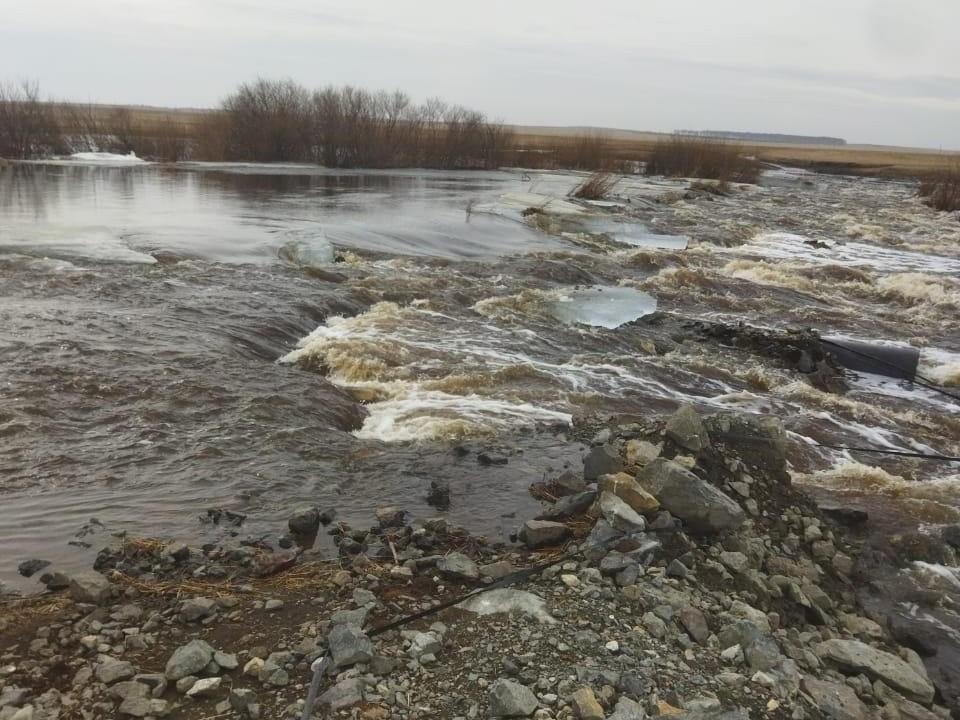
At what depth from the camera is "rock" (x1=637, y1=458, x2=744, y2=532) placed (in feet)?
15.6

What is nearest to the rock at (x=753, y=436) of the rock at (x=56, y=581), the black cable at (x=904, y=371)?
the rock at (x=56, y=581)

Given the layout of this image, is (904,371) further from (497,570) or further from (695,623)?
(497,570)

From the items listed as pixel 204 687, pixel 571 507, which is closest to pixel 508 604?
pixel 571 507

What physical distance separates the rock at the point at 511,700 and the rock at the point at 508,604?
0.65m

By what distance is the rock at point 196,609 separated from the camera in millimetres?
3564

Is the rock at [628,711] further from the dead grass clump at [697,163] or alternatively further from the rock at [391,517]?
the dead grass clump at [697,163]

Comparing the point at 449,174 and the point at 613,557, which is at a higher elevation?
the point at 449,174

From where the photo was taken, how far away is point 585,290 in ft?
46.9

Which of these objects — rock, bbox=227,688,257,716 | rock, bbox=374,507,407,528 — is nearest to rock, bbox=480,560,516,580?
rock, bbox=374,507,407,528

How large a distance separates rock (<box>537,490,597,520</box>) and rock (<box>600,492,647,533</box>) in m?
0.30

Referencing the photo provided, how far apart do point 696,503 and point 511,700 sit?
238 cm

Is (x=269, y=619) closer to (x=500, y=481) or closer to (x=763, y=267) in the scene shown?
(x=500, y=481)

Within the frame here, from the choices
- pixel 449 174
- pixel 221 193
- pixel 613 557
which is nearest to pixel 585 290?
pixel 613 557

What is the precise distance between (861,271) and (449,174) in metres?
31.2
